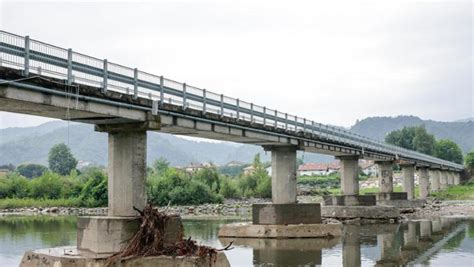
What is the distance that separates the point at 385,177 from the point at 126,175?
171 feet

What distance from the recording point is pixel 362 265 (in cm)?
2772

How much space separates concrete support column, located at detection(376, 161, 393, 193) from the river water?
20.8 metres

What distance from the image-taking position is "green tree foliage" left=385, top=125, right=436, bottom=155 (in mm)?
170875

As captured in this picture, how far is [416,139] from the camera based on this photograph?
173125 millimetres

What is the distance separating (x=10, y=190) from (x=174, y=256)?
93.1 meters

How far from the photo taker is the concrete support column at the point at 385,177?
70.0 m

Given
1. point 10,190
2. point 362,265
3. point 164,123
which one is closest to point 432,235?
point 362,265

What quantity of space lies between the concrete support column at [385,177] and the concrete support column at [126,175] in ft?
163

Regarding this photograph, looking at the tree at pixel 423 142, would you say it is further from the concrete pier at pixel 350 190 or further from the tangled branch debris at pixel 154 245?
the tangled branch debris at pixel 154 245

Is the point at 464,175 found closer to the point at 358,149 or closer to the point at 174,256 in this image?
the point at 358,149

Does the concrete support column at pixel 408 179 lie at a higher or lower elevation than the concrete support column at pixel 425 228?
higher

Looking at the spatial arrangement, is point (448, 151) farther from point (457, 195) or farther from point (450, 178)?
point (457, 195)

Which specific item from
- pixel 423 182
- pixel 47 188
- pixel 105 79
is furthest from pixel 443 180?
pixel 105 79

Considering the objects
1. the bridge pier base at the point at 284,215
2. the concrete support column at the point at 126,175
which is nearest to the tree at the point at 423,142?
the bridge pier base at the point at 284,215
